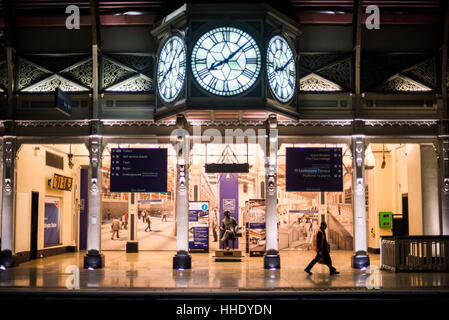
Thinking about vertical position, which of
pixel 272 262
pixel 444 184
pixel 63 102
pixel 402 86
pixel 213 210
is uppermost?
pixel 402 86

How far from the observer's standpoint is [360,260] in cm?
1717

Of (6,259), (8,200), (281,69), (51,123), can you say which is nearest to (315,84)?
(281,69)

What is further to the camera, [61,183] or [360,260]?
[61,183]

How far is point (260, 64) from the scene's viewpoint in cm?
1603

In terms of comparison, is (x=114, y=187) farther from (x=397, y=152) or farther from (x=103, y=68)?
(x=397, y=152)

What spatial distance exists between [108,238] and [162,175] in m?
7.18

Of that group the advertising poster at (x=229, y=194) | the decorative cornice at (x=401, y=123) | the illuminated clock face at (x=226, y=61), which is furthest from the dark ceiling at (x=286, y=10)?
the advertising poster at (x=229, y=194)

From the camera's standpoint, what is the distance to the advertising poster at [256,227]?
21.4 metres

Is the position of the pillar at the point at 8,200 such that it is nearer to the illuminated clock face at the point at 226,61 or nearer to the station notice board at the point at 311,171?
the illuminated clock face at the point at 226,61

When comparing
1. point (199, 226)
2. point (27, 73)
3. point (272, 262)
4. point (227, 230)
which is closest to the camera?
point (272, 262)

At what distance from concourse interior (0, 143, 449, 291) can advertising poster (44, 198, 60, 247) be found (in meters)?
0.04

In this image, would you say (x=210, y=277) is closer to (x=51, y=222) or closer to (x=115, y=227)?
(x=115, y=227)

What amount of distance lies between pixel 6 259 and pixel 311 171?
1058 centimetres
